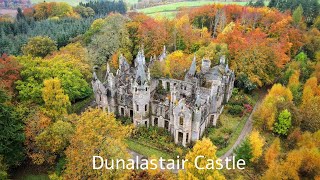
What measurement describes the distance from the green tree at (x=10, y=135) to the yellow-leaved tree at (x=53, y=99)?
6.02 metres

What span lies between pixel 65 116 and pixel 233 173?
28524mm

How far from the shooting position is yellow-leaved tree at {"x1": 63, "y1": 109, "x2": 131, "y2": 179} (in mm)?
34312

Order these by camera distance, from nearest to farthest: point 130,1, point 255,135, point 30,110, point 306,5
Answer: point 255,135 < point 30,110 < point 306,5 < point 130,1

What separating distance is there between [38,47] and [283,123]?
6029 centimetres

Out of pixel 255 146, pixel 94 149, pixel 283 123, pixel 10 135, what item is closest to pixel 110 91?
pixel 94 149

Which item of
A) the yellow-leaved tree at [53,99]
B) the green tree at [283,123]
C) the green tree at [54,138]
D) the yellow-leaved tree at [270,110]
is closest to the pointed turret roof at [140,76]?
the yellow-leaved tree at [53,99]

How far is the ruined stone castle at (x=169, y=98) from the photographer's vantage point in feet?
152

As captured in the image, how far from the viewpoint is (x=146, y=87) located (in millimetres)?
47844

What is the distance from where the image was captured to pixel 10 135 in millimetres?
38062

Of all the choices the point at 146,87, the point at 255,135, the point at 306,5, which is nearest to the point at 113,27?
the point at 146,87

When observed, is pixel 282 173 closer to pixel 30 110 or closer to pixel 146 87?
pixel 146 87

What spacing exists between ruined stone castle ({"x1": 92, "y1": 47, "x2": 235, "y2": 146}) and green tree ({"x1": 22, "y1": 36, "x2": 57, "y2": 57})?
24.3 metres

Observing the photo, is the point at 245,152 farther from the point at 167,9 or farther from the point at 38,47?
the point at 167,9

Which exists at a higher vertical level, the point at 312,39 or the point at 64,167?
the point at 312,39
